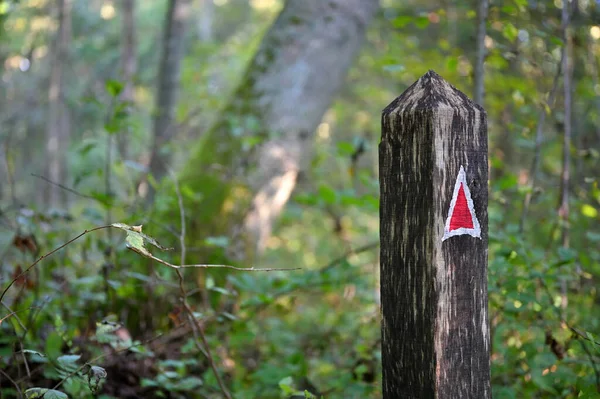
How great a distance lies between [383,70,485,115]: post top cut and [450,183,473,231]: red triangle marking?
22 centimetres

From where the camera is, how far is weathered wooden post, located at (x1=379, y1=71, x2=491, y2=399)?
1.44 meters

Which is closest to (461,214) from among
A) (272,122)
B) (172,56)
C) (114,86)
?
(114,86)

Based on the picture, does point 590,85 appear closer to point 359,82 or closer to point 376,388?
point 376,388

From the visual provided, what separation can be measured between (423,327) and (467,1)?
2807 millimetres

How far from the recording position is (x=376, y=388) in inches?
99.4

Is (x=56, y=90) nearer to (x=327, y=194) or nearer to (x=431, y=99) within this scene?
(x=327, y=194)

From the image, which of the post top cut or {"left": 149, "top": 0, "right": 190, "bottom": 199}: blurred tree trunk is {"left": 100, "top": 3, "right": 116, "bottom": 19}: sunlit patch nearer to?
{"left": 149, "top": 0, "right": 190, "bottom": 199}: blurred tree trunk

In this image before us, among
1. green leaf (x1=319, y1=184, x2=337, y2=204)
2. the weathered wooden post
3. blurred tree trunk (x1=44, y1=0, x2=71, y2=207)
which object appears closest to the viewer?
the weathered wooden post

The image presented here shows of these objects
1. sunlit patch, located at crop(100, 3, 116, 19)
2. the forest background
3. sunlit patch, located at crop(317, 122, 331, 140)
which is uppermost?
sunlit patch, located at crop(100, 3, 116, 19)

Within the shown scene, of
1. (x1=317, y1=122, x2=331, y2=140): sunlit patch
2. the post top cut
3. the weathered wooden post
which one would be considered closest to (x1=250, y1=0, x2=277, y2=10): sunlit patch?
(x1=317, y1=122, x2=331, y2=140): sunlit patch

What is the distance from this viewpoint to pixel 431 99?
58.4 inches

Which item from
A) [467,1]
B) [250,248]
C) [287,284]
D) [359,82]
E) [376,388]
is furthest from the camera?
[359,82]

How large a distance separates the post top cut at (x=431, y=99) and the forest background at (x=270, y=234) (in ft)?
2.53

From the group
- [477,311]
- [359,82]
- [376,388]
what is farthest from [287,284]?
[359,82]
